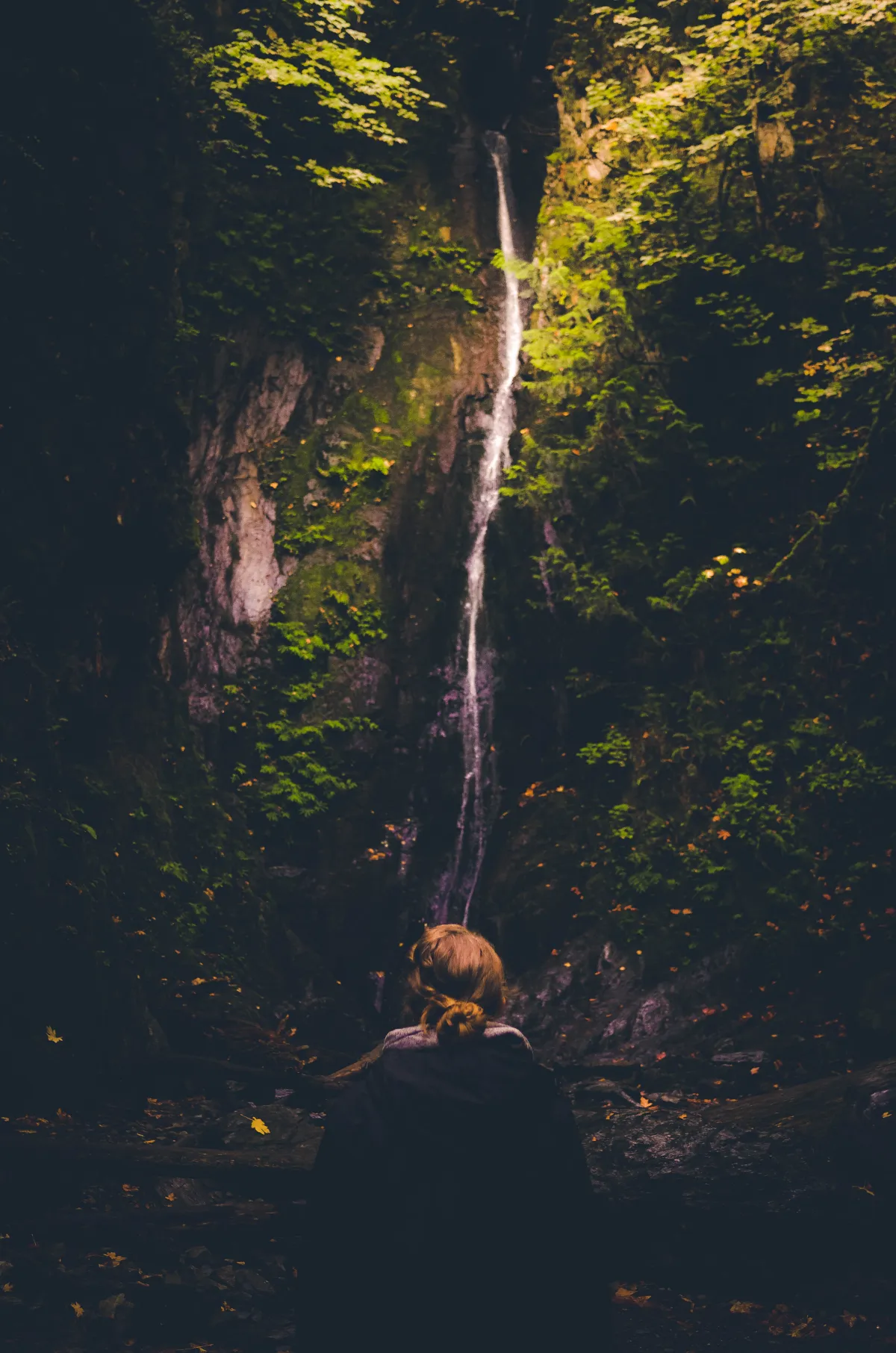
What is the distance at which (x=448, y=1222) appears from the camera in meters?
1.83

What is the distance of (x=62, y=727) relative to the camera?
302 inches

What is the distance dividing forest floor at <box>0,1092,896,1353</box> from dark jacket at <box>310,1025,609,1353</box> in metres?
2.06

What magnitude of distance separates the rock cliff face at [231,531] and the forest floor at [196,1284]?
5968 mm

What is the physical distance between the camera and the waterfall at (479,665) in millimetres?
11078

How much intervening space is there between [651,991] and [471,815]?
126 inches

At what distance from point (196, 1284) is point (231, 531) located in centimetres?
852

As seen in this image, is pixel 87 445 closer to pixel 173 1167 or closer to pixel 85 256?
pixel 85 256

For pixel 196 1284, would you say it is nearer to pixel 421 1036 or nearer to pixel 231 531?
pixel 421 1036

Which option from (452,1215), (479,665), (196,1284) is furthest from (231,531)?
(452,1215)

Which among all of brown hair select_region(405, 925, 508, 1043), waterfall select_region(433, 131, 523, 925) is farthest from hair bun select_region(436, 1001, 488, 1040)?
waterfall select_region(433, 131, 523, 925)

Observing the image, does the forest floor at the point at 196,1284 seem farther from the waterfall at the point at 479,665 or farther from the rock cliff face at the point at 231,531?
the rock cliff face at the point at 231,531

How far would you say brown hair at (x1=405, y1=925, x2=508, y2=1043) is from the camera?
190 cm

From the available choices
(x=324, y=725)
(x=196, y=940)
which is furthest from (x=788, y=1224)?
(x=324, y=725)

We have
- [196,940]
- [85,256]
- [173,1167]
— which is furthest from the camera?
[196,940]
